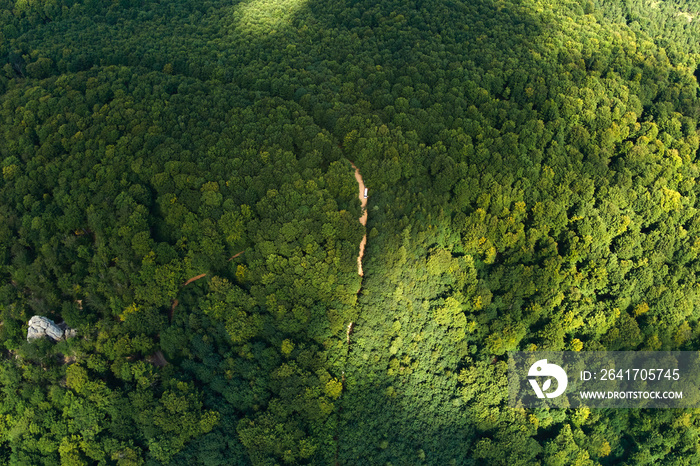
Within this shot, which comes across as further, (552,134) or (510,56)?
(510,56)

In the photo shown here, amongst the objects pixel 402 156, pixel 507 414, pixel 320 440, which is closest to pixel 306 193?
pixel 402 156

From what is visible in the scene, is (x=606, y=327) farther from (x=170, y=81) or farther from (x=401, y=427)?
(x=170, y=81)

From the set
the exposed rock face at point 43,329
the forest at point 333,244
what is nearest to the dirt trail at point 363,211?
the forest at point 333,244

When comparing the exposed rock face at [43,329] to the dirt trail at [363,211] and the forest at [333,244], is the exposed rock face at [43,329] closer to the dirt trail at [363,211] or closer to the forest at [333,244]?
the forest at [333,244]

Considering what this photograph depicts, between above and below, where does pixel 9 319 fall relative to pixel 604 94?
below
